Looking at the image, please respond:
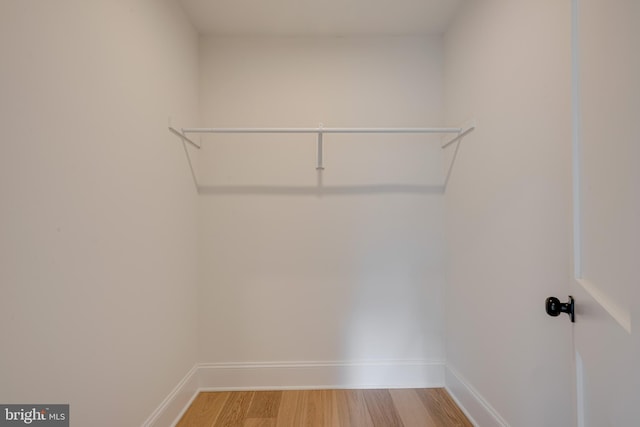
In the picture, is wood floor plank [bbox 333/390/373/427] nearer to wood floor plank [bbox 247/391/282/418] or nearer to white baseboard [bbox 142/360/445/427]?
white baseboard [bbox 142/360/445/427]

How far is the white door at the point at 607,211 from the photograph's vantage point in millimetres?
666

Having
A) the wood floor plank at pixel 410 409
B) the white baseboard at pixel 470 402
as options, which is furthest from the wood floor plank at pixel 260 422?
the white baseboard at pixel 470 402

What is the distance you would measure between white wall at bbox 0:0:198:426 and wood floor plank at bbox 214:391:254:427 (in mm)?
369

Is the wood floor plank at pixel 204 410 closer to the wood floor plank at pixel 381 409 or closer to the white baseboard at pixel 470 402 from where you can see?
the wood floor plank at pixel 381 409

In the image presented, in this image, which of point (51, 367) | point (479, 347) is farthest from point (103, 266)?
point (479, 347)

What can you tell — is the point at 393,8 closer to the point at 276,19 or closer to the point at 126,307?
the point at 276,19

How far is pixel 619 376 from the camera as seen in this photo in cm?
69

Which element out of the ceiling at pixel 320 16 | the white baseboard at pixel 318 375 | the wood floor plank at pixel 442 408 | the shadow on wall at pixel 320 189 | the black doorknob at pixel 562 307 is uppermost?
the ceiling at pixel 320 16

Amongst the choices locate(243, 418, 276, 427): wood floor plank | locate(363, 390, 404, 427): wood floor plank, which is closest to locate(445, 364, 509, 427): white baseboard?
locate(363, 390, 404, 427): wood floor plank

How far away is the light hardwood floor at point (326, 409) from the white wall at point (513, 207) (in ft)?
0.87

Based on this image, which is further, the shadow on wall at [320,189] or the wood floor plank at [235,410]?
the shadow on wall at [320,189]

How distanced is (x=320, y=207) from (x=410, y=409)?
1.38 meters

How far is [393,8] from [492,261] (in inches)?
63.2

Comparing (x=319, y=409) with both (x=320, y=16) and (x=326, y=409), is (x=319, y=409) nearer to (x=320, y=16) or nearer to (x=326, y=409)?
(x=326, y=409)
